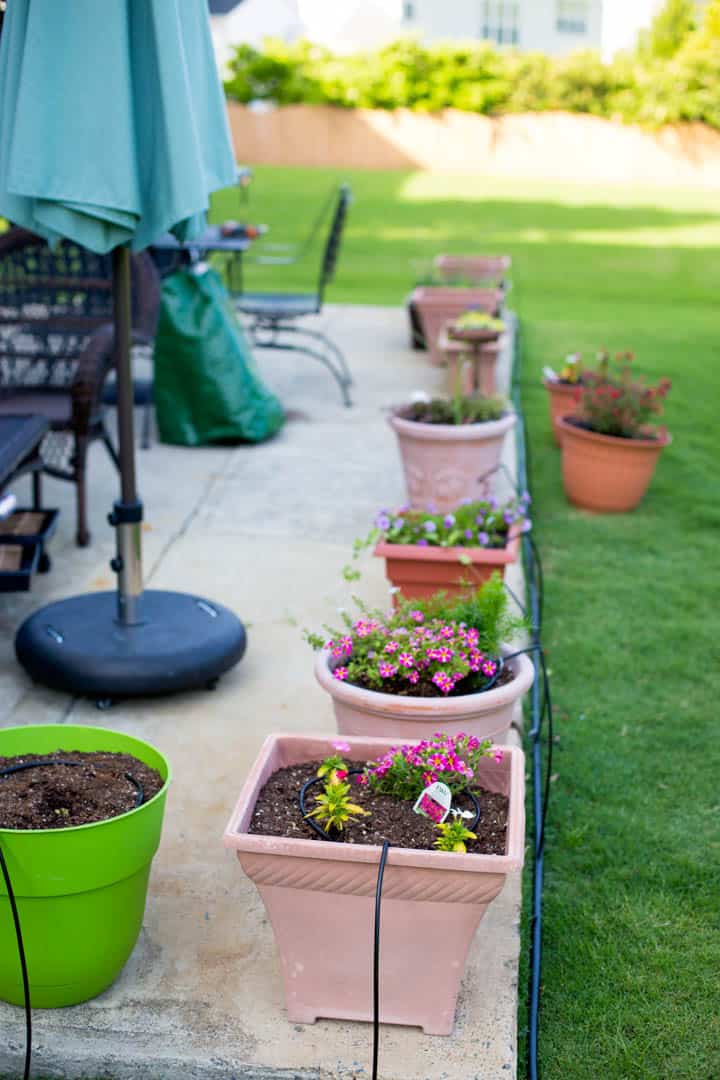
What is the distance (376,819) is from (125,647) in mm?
1333

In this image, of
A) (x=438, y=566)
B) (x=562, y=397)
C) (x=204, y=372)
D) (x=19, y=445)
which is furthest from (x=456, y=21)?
(x=438, y=566)

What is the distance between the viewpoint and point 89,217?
2662 millimetres

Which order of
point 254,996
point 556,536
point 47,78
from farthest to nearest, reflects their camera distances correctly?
point 556,536 < point 47,78 < point 254,996

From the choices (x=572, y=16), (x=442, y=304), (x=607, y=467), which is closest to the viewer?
(x=607, y=467)

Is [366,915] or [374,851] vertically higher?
[374,851]

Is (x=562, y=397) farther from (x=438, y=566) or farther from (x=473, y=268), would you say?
(x=473, y=268)

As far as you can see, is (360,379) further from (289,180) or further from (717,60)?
(717,60)

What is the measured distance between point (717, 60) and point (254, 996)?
103 ft

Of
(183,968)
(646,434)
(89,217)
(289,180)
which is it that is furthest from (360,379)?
(289,180)

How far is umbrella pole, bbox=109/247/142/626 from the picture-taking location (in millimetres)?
3039

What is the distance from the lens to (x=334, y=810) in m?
2.04

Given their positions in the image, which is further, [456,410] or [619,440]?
[619,440]

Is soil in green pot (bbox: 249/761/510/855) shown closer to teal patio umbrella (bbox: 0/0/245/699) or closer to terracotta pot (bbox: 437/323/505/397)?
teal patio umbrella (bbox: 0/0/245/699)

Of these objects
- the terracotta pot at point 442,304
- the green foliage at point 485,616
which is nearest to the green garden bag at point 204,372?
the terracotta pot at point 442,304
